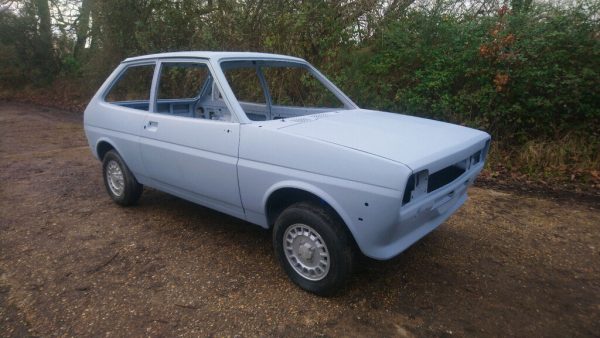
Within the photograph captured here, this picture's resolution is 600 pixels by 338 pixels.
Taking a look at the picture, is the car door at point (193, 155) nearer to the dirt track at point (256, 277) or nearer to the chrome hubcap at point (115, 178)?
the dirt track at point (256, 277)

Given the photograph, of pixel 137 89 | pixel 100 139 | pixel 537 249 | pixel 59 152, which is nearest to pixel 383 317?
pixel 537 249

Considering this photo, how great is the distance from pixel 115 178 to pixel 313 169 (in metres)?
2.82

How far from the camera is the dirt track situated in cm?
248

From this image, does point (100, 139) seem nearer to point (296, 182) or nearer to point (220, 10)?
point (296, 182)

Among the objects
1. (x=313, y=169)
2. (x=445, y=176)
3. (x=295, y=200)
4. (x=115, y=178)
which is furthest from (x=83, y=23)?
(x=445, y=176)

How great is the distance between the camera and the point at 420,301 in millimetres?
2707

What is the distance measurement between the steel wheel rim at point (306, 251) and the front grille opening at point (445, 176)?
81 cm

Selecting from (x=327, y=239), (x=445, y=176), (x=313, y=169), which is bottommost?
(x=327, y=239)

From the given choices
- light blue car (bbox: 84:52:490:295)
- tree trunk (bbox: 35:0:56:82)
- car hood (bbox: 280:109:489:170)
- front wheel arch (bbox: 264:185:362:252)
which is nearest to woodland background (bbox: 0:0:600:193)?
car hood (bbox: 280:109:489:170)

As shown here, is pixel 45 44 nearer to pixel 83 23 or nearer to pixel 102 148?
pixel 83 23

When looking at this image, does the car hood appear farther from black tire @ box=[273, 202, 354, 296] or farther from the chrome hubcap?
the chrome hubcap

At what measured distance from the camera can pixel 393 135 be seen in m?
2.74

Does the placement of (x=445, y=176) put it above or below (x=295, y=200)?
above

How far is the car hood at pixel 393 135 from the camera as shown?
2406mm
